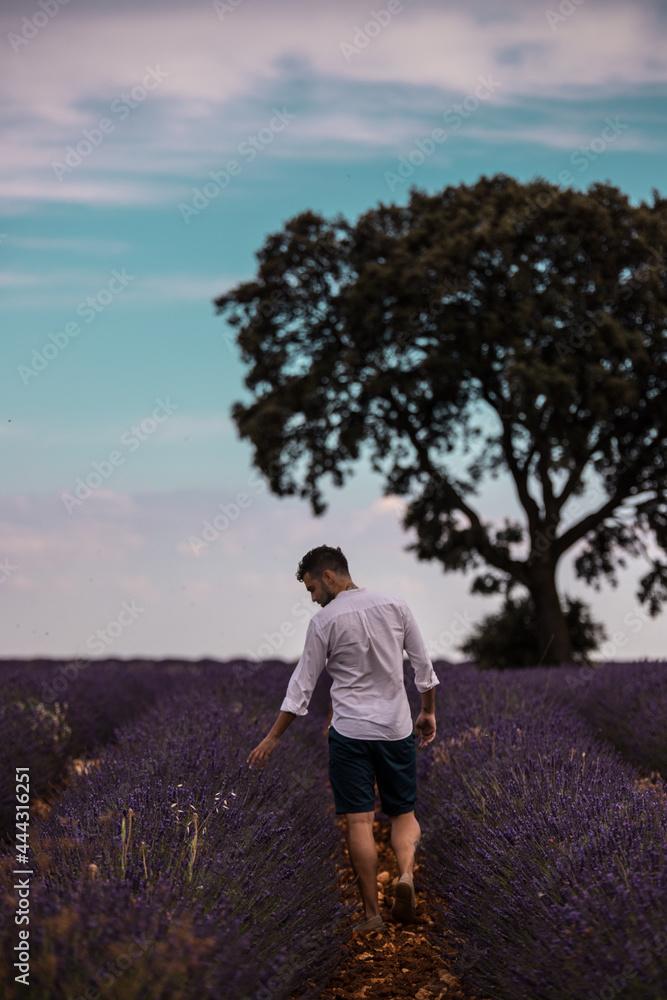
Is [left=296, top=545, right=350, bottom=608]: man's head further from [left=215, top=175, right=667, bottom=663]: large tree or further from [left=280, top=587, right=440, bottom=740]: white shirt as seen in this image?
[left=215, top=175, right=667, bottom=663]: large tree

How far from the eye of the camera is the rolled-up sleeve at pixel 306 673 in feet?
14.2

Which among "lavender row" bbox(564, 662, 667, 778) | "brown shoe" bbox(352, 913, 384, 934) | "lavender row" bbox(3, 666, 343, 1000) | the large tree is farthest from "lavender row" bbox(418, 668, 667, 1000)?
the large tree

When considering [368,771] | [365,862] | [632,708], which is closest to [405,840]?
[365,862]

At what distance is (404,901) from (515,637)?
1570 cm

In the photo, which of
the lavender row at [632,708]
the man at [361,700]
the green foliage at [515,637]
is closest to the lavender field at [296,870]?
the man at [361,700]

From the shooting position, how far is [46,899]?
9.08 ft

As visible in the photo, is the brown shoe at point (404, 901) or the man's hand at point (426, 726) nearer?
the brown shoe at point (404, 901)

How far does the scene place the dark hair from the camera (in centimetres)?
449

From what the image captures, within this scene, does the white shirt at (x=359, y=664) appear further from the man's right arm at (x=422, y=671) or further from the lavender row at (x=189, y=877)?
the lavender row at (x=189, y=877)

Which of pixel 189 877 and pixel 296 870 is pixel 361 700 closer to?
pixel 296 870

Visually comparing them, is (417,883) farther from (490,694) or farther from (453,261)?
(453,261)

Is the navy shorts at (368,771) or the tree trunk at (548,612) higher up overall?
the tree trunk at (548,612)

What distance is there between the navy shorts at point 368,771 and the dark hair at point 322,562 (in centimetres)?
81

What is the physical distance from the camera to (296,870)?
12.2ft
